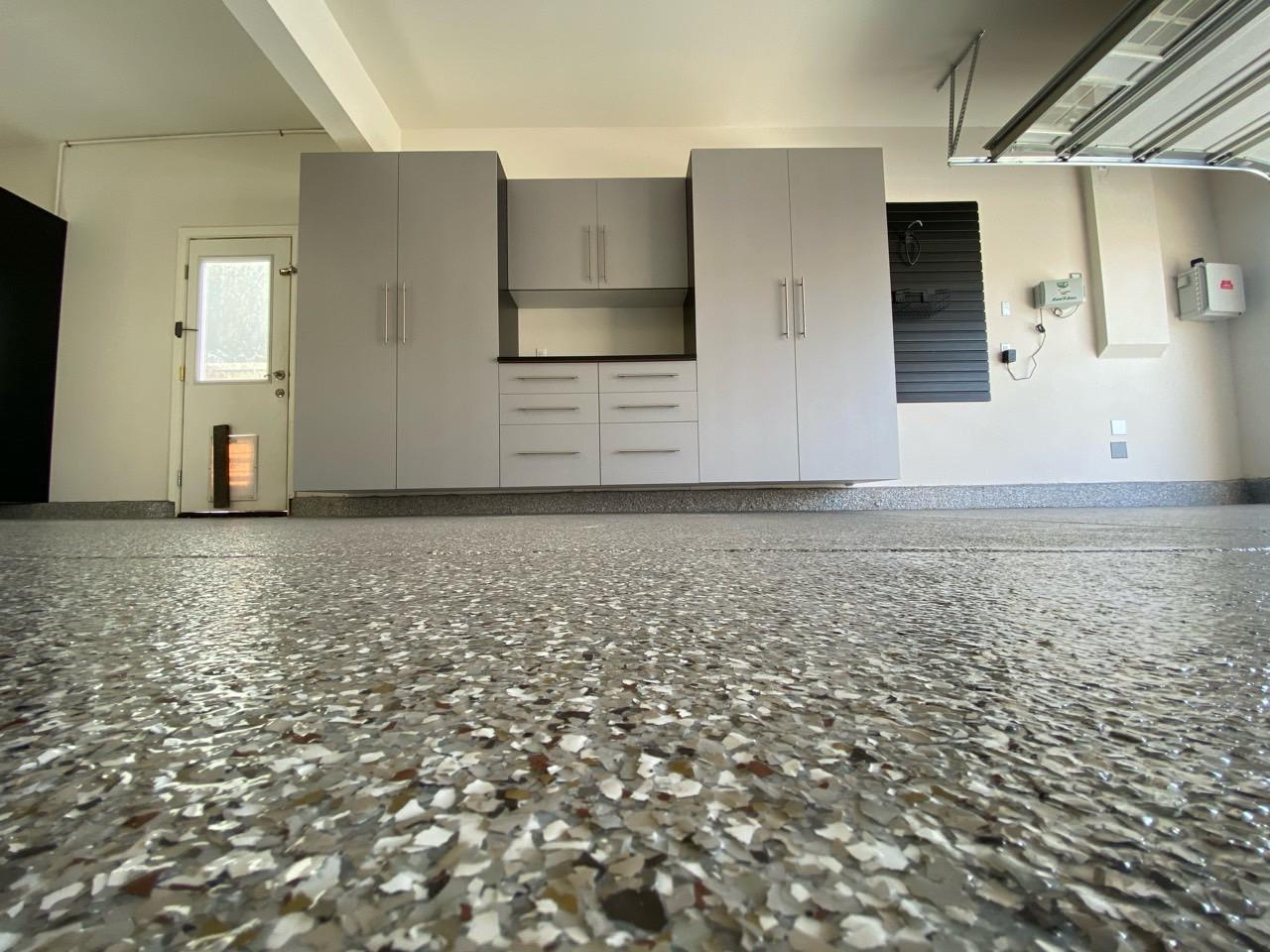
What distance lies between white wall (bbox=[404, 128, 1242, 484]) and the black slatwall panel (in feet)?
0.36

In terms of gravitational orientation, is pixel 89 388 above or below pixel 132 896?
above

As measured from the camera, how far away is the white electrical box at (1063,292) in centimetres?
463

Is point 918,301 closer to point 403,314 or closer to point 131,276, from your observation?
point 403,314

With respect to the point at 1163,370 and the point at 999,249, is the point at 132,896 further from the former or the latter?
the point at 1163,370

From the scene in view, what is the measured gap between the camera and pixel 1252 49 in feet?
8.89

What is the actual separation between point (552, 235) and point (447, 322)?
0.90 m

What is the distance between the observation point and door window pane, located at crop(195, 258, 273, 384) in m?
4.76

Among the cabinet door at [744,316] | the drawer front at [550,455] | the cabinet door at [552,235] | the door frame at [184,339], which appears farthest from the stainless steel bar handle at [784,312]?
the door frame at [184,339]

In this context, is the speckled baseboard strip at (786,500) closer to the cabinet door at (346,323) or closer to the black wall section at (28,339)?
the cabinet door at (346,323)

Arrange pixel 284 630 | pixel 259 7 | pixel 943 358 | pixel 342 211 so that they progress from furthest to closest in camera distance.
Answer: pixel 943 358 → pixel 342 211 → pixel 259 7 → pixel 284 630

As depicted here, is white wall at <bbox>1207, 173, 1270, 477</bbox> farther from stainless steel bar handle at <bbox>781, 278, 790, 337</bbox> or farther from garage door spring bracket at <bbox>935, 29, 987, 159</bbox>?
stainless steel bar handle at <bbox>781, 278, 790, 337</bbox>

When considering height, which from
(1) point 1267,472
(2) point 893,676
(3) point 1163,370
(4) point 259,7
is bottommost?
(2) point 893,676

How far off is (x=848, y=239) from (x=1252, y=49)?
1.83m

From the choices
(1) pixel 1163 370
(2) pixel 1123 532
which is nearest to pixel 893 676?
(2) pixel 1123 532
